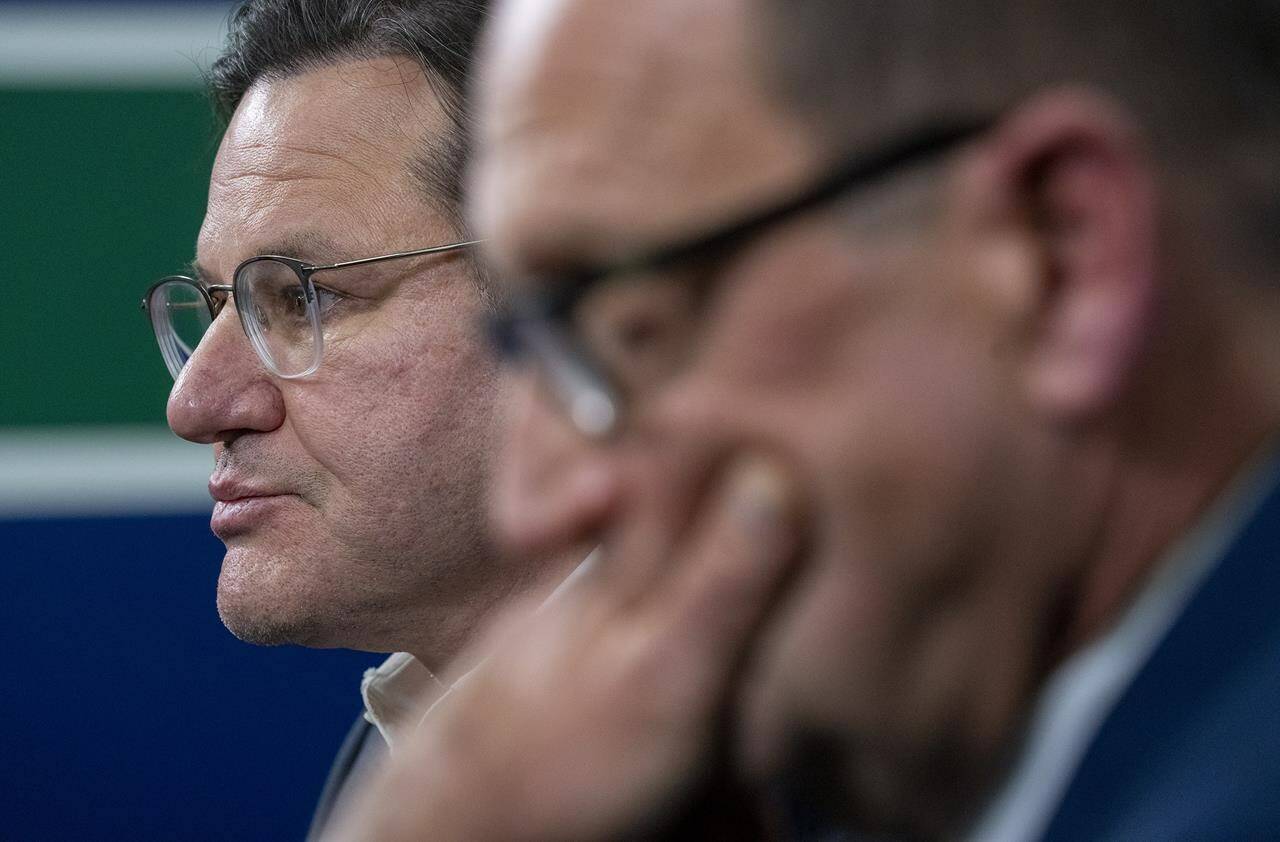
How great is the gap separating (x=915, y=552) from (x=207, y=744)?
2112 mm

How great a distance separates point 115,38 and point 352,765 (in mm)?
1390

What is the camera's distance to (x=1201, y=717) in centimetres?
Answer: 54

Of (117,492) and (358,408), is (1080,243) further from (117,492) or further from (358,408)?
(117,492)

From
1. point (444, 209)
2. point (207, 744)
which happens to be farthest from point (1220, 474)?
point (207, 744)

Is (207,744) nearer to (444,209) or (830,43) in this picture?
(444,209)

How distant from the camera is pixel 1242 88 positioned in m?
0.55


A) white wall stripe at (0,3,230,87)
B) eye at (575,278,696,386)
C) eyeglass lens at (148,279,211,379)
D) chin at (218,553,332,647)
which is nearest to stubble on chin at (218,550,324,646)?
chin at (218,553,332,647)

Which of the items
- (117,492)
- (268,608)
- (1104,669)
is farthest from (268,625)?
(117,492)

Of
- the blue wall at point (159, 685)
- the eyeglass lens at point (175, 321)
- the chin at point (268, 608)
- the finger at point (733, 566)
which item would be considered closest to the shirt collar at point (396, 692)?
the chin at point (268, 608)

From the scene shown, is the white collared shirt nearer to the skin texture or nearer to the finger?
the finger

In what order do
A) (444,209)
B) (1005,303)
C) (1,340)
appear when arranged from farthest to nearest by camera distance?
(1,340) → (444,209) → (1005,303)

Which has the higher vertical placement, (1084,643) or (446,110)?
(446,110)

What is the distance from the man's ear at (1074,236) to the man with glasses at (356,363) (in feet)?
2.92

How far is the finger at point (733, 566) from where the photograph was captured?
509mm
